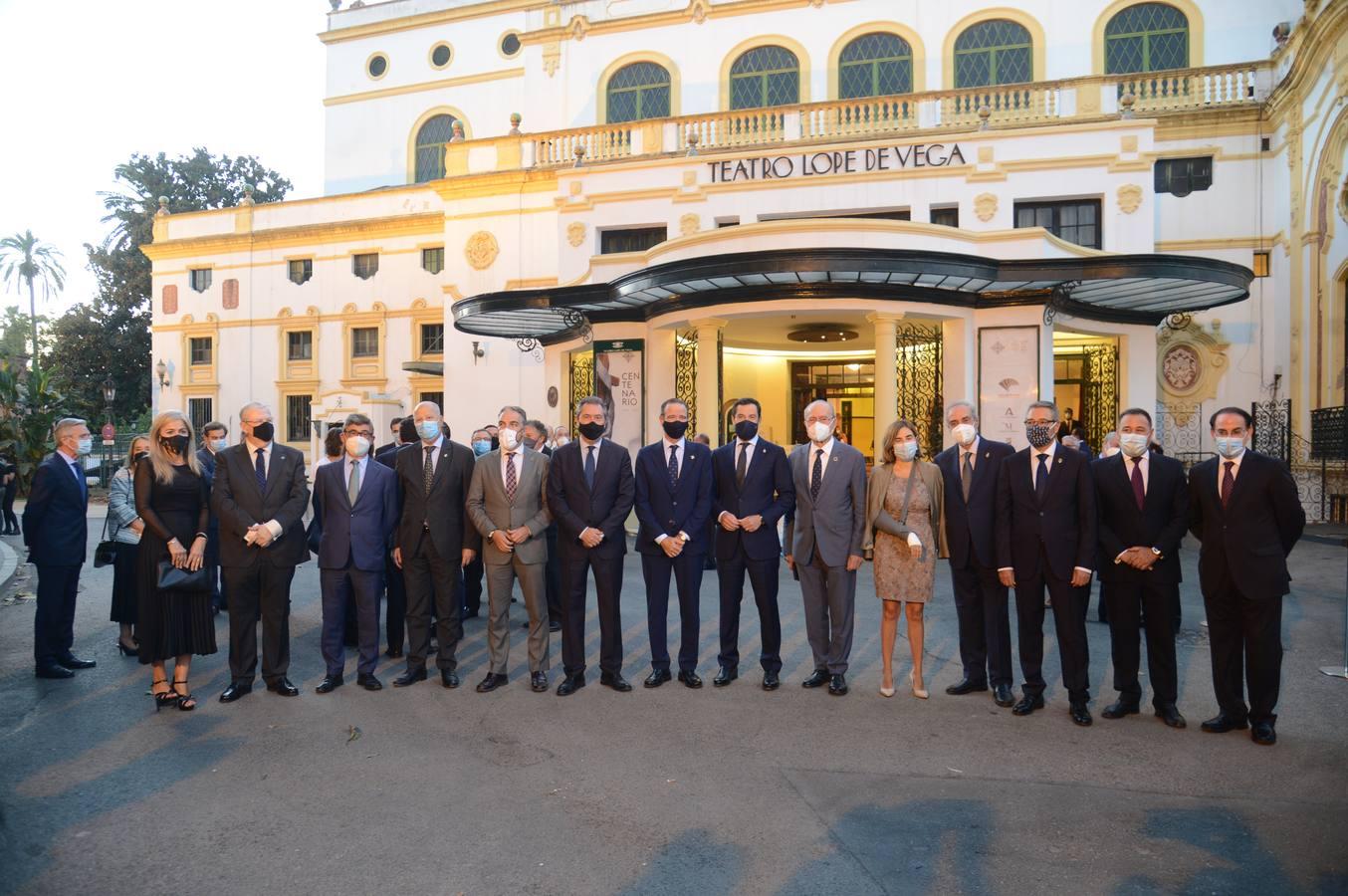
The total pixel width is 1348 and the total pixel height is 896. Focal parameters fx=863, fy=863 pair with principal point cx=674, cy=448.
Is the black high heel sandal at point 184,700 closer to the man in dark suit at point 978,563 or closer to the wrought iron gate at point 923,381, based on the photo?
the man in dark suit at point 978,563

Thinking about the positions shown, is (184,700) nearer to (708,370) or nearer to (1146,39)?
(708,370)

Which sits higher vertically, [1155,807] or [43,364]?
[43,364]

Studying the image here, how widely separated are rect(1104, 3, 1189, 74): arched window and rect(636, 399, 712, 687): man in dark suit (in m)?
22.3

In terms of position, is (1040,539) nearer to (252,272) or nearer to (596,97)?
(596,97)

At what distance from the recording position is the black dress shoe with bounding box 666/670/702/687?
628 centimetres

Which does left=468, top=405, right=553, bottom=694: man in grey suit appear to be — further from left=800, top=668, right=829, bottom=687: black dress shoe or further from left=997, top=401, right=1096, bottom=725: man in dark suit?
left=997, top=401, right=1096, bottom=725: man in dark suit

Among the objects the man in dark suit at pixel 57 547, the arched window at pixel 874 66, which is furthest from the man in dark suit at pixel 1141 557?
the arched window at pixel 874 66

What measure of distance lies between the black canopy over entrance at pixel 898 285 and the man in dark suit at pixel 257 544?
7.97 meters

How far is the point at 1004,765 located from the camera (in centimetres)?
477

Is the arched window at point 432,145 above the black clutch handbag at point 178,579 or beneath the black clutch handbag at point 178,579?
above

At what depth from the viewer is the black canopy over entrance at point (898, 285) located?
504 inches

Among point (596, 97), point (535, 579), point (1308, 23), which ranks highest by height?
point (596, 97)

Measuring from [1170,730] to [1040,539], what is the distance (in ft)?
4.49

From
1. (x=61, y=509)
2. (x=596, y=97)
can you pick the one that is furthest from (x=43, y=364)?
(x=61, y=509)
